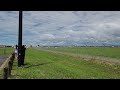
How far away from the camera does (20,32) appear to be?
1067 inches
